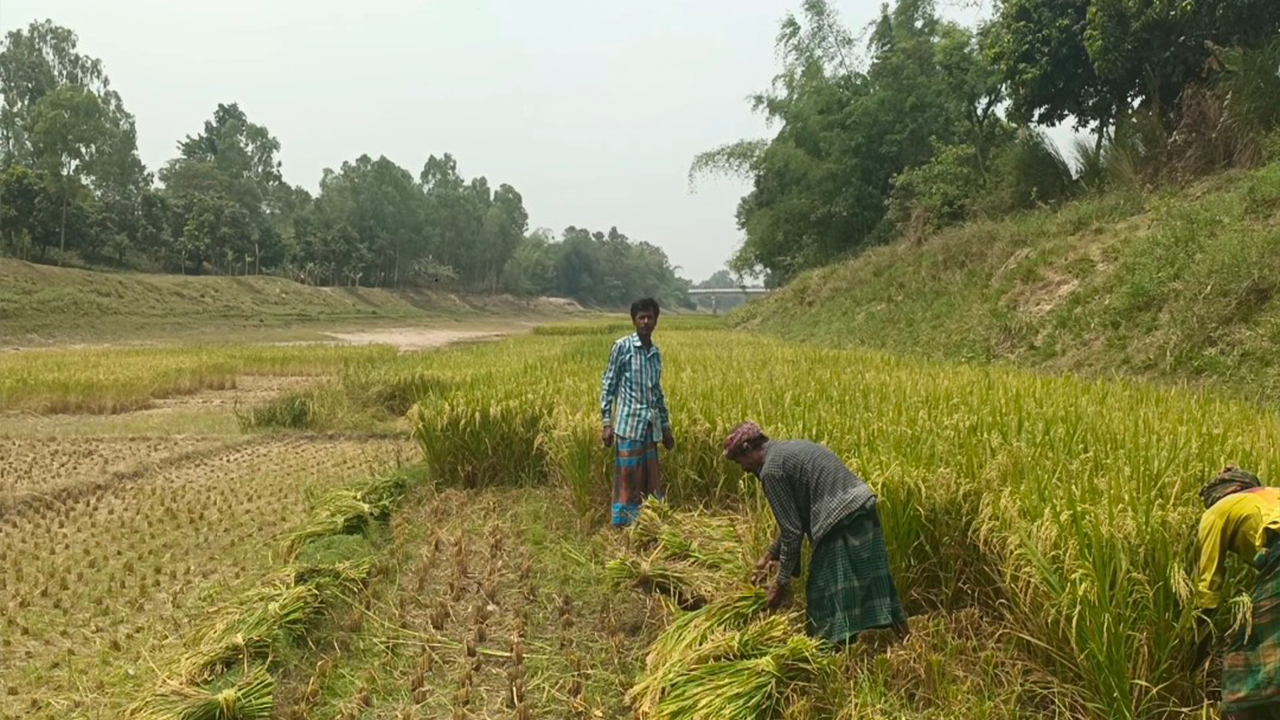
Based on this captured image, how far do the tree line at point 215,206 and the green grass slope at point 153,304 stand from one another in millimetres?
4260

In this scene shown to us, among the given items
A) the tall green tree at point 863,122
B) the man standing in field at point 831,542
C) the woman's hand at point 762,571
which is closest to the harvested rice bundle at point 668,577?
the woman's hand at point 762,571

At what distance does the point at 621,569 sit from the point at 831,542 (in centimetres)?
135

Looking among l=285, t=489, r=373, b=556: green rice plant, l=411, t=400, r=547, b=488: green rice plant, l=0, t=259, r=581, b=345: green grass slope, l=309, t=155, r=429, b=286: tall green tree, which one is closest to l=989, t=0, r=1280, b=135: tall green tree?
l=411, t=400, r=547, b=488: green rice plant

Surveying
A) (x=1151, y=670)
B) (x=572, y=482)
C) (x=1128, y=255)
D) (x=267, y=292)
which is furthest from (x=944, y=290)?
(x=267, y=292)

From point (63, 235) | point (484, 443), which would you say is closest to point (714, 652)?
point (484, 443)

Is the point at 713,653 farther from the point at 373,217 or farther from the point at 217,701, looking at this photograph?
the point at 373,217

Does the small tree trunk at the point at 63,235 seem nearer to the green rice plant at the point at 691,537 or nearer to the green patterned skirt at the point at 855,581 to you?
the green rice plant at the point at 691,537

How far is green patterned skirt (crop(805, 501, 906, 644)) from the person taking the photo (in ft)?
8.88

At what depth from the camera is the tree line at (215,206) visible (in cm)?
3506

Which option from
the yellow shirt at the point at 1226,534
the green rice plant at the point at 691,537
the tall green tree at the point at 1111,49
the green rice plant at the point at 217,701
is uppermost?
the tall green tree at the point at 1111,49

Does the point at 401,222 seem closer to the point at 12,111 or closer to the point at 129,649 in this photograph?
the point at 12,111

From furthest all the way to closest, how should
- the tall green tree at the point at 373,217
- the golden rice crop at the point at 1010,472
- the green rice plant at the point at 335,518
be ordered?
the tall green tree at the point at 373,217 → the green rice plant at the point at 335,518 → the golden rice crop at the point at 1010,472

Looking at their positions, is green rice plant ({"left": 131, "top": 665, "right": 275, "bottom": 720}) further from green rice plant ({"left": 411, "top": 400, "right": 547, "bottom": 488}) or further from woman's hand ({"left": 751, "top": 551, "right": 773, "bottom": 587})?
green rice plant ({"left": 411, "top": 400, "right": 547, "bottom": 488})

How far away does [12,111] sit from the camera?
42.5 m
